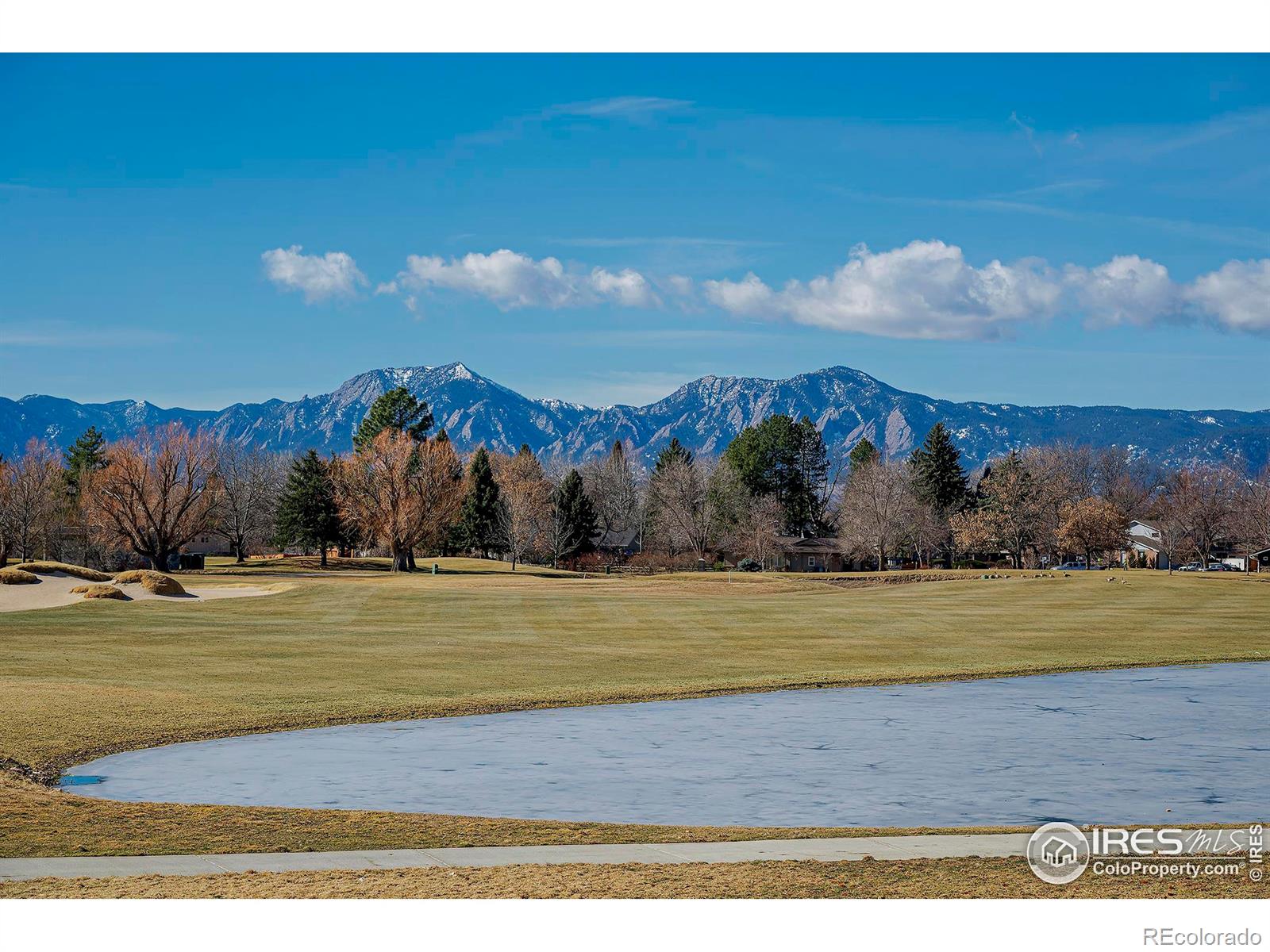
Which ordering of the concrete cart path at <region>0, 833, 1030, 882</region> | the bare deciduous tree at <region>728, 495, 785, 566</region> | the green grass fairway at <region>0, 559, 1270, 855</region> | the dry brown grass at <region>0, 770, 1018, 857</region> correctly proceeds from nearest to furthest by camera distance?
1. the concrete cart path at <region>0, 833, 1030, 882</region>
2. the dry brown grass at <region>0, 770, 1018, 857</region>
3. the green grass fairway at <region>0, 559, 1270, 855</region>
4. the bare deciduous tree at <region>728, 495, 785, 566</region>

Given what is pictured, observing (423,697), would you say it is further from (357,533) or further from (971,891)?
(357,533)

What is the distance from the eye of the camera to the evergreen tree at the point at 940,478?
111 m

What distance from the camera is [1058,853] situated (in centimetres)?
879

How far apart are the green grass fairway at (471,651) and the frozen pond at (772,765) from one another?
1.42 metres

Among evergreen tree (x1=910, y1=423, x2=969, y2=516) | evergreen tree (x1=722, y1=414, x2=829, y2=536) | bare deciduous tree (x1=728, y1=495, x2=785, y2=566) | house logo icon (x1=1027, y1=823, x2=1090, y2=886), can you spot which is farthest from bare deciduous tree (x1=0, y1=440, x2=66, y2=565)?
house logo icon (x1=1027, y1=823, x2=1090, y2=886)

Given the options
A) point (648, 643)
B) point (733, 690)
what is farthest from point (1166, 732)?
point (648, 643)

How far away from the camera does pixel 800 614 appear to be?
1543 inches

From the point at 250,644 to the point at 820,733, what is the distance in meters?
16.4

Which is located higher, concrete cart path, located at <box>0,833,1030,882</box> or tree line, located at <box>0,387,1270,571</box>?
tree line, located at <box>0,387,1270,571</box>

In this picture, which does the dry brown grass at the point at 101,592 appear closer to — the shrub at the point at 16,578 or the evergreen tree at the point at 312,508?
the shrub at the point at 16,578

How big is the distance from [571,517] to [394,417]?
59.6 ft

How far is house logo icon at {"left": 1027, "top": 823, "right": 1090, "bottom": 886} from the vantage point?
26.3ft

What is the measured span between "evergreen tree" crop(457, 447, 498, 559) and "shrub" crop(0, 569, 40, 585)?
200ft

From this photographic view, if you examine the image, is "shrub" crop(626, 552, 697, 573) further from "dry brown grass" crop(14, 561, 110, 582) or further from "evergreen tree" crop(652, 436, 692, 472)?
"dry brown grass" crop(14, 561, 110, 582)
